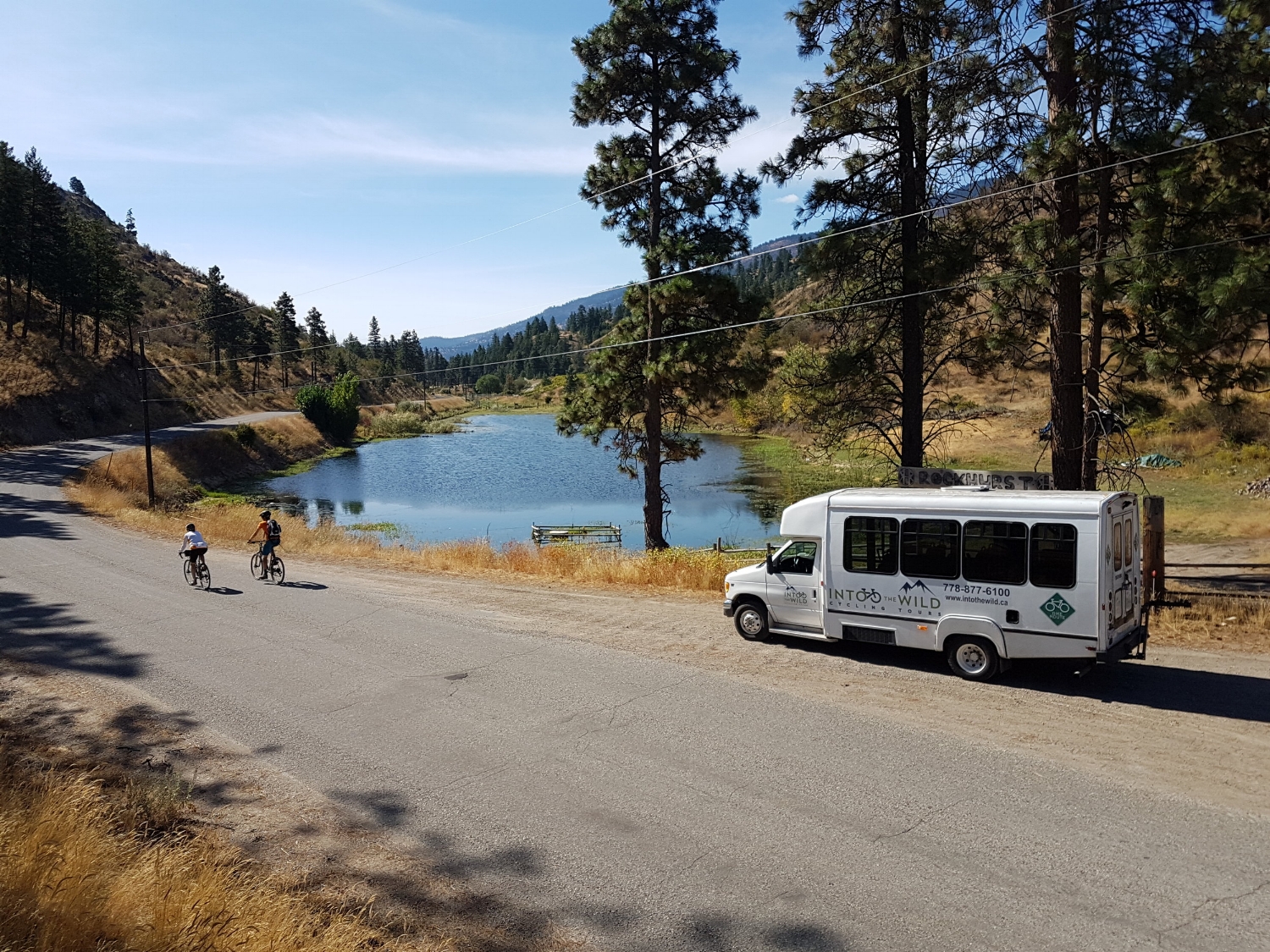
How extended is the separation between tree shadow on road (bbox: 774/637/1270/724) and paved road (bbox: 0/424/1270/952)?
2687mm

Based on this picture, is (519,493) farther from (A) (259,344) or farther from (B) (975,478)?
(A) (259,344)

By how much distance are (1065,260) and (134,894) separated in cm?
1602

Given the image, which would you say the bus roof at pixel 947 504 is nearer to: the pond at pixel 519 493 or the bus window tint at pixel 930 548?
the bus window tint at pixel 930 548

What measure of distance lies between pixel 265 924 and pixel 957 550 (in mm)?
9738

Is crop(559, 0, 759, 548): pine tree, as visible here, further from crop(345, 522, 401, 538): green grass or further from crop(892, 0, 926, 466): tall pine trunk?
crop(345, 522, 401, 538): green grass

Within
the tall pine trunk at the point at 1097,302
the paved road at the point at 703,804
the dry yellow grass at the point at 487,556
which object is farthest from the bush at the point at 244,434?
the tall pine trunk at the point at 1097,302

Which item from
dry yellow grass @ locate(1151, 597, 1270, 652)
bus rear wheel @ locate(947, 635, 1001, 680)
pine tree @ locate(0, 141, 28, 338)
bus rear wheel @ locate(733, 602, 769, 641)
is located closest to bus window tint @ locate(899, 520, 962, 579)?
bus rear wheel @ locate(947, 635, 1001, 680)

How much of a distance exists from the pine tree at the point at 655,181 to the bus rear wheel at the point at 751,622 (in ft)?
35.0

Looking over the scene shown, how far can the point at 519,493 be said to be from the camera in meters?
58.0

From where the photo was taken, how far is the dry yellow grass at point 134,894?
490cm

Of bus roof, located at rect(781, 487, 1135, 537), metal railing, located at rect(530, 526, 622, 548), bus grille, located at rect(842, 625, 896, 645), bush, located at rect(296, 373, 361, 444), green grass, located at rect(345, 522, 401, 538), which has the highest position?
bush, located at rect(296, 373, 361, 444)

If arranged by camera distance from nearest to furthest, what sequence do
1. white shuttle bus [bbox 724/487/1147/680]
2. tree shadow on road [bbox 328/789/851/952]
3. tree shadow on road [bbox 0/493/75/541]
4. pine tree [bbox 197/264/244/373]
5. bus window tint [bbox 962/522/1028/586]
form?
tree shadow on road [bbox 328/789/851/952]
white shuttle bus [bbox 724/487/1147/680]
bus window tint [bbox 962/522/1028/586]
tree shadow on road [bbox 0/493/75/541]
pine tree [bbox 197/264/244/373]

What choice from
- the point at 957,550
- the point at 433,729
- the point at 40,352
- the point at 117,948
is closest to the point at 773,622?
the point at 957,550

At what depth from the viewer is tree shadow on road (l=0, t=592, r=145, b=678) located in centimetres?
1322
